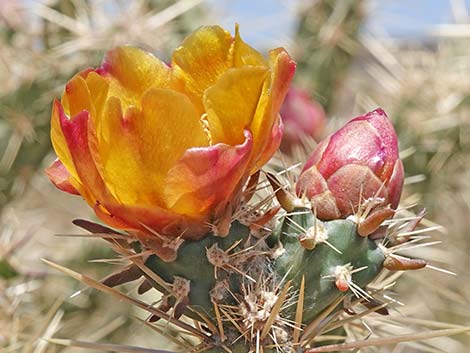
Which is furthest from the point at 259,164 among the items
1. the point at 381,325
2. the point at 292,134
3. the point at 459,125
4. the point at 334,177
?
the point at 459,125

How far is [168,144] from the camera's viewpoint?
1.00 metres

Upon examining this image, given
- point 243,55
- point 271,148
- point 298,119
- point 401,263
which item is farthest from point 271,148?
point 298,119

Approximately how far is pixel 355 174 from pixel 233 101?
207 mm

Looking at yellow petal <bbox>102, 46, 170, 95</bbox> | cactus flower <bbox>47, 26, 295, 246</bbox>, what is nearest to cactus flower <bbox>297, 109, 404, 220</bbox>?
cactus flower <bbox>47, 26, 295, 246</bbox>

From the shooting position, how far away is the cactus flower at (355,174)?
1.14 metres

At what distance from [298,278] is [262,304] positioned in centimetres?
7

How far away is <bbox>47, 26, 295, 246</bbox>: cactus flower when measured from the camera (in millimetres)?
994

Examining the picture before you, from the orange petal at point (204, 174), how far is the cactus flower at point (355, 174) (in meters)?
0.16

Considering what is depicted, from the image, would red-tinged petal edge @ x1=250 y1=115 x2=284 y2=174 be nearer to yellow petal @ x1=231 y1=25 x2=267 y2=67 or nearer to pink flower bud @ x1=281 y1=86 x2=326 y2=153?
yellow petal @ x1=231 y1=25 x2=267 y2=67

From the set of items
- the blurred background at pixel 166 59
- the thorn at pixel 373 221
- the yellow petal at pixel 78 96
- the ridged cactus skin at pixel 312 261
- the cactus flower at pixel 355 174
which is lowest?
the blurred background at pixel 166 59

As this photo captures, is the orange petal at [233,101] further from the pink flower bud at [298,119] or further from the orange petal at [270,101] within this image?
the pink flower bud at [298,119]

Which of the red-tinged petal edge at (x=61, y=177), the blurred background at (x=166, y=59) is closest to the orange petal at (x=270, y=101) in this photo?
the red-tinged petal edge at (x=61, y=177)

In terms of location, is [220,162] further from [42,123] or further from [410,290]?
[410,290]

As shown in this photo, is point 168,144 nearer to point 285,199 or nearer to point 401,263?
point 285,199
